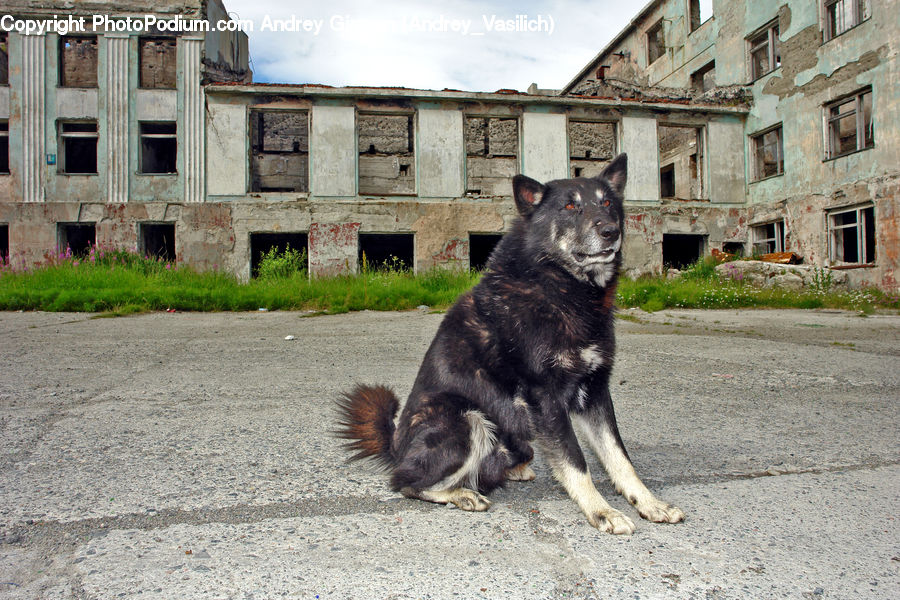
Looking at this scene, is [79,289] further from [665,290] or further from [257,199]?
[665,290]

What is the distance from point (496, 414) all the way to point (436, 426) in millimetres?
252

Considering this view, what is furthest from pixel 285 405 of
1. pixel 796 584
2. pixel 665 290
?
pixel 665 290

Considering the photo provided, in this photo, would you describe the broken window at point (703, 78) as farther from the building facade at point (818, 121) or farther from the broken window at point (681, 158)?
the broken window at point (681, 158)

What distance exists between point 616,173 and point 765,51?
19.1 meters

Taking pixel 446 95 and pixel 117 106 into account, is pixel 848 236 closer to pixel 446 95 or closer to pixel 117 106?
pixel 446 95

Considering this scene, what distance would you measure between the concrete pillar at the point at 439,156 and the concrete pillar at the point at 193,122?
644 cm

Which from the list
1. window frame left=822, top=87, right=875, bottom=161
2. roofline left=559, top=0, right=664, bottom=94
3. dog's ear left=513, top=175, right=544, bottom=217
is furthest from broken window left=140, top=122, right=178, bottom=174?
window frame left=822, top=87, right=875, bottom=161

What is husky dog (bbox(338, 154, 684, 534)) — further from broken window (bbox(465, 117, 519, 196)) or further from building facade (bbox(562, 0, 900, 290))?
broken window (bbox(465, 117, 519, 196))

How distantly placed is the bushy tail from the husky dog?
0.4 inches

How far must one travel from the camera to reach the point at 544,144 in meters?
16.7

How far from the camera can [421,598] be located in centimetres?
149

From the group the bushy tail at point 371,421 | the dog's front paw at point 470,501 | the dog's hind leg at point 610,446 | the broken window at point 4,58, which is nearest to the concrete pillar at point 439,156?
the broken window at point 4,58

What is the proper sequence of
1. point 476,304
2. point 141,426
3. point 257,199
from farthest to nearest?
point 257,199, point 141,426, point 476,304

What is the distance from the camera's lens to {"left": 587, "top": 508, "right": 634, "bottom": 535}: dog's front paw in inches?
74.7
